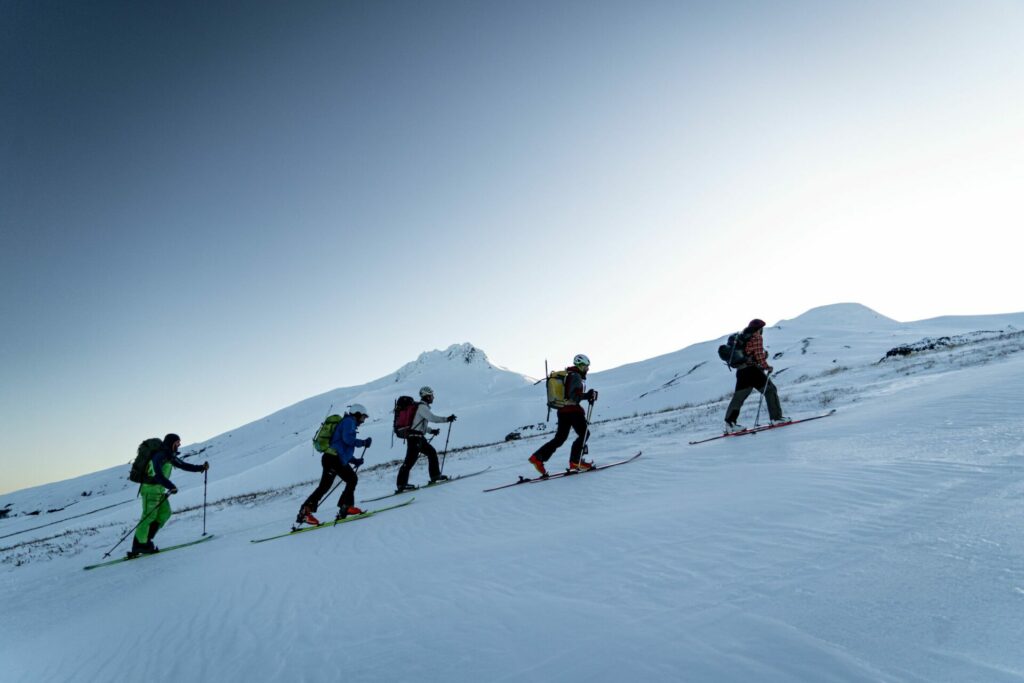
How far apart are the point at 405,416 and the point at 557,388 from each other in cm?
408

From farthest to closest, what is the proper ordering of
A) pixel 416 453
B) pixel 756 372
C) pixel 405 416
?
pixel 416 453, pixel 405 416, pixel 756 372

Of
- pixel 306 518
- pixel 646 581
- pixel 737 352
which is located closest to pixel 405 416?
pixel 306 518

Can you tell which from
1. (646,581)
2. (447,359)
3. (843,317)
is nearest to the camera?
(646,581)

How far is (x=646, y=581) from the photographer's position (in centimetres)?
323

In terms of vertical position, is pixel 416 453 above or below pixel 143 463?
below

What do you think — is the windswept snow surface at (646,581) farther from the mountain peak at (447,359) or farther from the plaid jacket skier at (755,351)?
the mountain peak at (447,359)

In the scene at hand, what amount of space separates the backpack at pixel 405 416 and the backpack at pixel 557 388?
11.6ft

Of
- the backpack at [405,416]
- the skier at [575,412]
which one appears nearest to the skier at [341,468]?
the backpack at [405,416]

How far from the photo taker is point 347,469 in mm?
8719

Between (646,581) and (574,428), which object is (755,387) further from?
(646,581)

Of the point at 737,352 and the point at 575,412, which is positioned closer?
the point at 575,412

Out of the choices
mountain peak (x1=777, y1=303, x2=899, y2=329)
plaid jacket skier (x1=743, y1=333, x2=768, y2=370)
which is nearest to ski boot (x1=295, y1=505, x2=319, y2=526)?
plaid jacket skier (x1=743, y1=333, x2=768, y2=370)

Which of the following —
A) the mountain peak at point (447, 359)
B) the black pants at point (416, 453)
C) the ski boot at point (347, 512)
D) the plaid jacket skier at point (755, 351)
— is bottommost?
the ski boot at point (347, 512)

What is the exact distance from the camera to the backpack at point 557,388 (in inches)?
336
